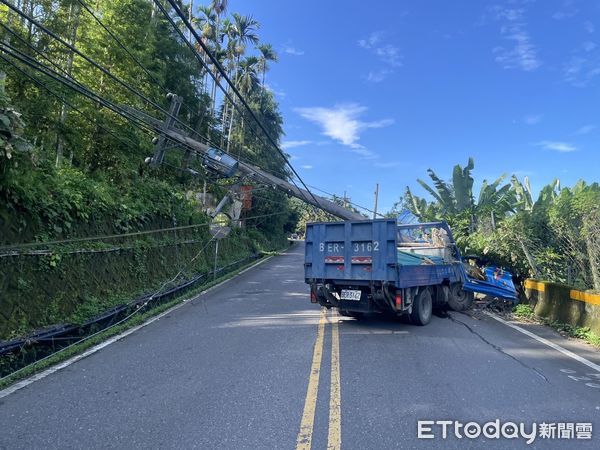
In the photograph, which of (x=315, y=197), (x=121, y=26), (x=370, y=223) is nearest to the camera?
(x=370, y=223)

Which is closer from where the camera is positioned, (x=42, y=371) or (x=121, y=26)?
(x=42, y=371)

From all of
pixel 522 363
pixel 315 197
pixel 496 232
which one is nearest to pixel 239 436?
pixel 522 363

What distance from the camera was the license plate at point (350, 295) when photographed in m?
8.34

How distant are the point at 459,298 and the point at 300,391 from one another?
7489 millimetres

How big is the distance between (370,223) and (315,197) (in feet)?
30.8

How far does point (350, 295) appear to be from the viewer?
841cm

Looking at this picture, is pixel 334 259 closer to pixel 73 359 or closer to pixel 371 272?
pixel 371 272

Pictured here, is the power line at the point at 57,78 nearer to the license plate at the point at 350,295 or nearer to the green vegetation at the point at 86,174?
the green vegetation at the point at 86,174

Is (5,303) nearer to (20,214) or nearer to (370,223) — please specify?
(20,214)

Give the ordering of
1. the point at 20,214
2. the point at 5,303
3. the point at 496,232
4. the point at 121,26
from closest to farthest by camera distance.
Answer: the point at 5,303
the point at 20,214
the point at 496,232
the point at 121,26

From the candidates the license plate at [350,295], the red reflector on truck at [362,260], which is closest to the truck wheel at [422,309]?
the license plate at [350,295]

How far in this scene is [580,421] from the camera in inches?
162

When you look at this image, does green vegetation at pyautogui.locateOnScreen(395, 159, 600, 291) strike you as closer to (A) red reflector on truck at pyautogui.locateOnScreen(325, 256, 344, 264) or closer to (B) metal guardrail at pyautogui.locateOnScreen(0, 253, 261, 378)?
(A) red reflector on truck at pyautogui.locateOnScreen(325, 256, 344, 264)

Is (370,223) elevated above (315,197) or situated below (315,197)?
below
